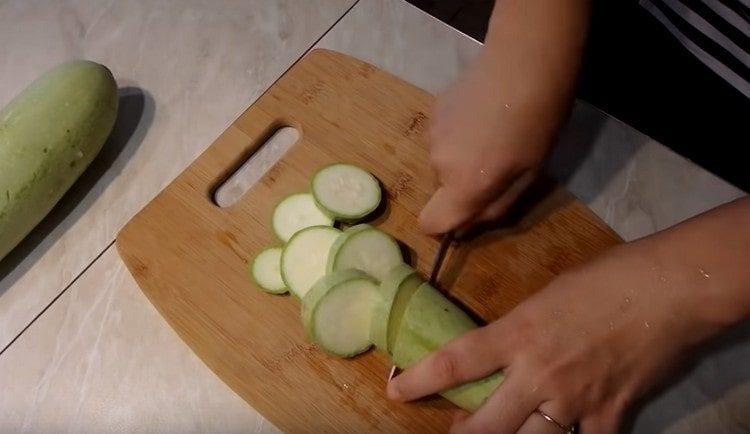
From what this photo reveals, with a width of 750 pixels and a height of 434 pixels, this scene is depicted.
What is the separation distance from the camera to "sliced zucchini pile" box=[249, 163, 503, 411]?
1.18 metres

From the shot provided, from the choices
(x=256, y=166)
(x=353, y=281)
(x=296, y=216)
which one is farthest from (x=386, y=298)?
(x=256, y=166)

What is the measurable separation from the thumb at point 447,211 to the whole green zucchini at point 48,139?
2.13 feet

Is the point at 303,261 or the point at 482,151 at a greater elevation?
the point at 482,151

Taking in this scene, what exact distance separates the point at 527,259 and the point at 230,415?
0.60 m

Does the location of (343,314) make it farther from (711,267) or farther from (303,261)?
(711,267)

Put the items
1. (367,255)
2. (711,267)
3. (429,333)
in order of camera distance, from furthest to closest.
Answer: (367,255), (429,333), (711,267)

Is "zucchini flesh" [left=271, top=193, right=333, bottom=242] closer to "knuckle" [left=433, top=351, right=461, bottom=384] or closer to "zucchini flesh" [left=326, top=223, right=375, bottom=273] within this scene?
"zucchini flesh" [left=326, top=223, right=375, bottom=273]

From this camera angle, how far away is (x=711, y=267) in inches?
41.5

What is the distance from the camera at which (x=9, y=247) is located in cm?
133

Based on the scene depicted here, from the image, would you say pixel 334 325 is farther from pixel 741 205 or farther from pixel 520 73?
pixel 741 205

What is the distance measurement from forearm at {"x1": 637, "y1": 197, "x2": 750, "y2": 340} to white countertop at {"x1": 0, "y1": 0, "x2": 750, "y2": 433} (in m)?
0.27

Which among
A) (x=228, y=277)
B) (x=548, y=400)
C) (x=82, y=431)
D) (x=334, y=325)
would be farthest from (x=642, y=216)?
(x=82, y=431)

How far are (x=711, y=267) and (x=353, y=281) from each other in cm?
54

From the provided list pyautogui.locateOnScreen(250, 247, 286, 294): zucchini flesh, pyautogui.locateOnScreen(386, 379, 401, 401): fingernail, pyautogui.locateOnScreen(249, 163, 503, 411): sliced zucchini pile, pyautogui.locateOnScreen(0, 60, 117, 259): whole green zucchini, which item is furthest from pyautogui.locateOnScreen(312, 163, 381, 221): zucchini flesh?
pyautogui.locateOnScreen(0, 60, 117, 259): whole green zucchini
